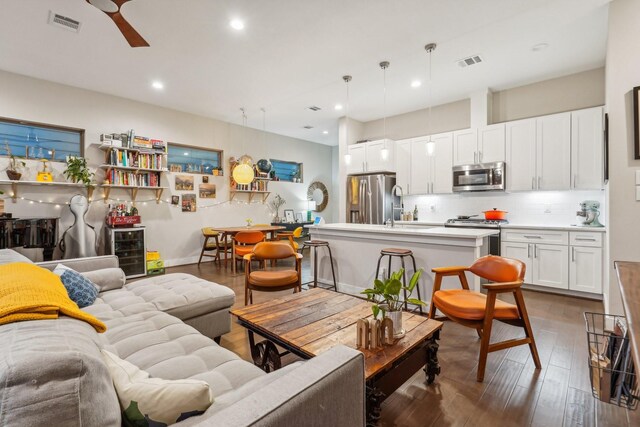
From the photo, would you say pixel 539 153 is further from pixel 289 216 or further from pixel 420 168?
pixel 289 216

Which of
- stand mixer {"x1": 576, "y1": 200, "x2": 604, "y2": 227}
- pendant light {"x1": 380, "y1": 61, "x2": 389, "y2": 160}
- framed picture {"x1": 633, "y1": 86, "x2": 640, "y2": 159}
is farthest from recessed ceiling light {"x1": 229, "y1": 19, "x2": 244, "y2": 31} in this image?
stand mixer {"x1": 576, "y1": 200, "x2": 604, "y2": 227}

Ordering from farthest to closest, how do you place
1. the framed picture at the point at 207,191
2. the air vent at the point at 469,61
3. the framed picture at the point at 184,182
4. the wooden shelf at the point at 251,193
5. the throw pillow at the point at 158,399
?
the wooden shelf at the point at 251,193 → the framed picture at the point at 207,191 → the framed picture at the point at 184,182 → the air vent at the point at 469,61 → the throw pillow at the point at 158,399

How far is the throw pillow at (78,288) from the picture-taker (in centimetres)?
222

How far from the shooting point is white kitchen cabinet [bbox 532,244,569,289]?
4.04m

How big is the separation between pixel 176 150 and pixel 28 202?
2.53 meters

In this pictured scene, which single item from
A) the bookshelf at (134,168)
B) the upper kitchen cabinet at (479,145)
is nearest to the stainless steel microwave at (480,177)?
the upper kitchen cabinet at (479,145)

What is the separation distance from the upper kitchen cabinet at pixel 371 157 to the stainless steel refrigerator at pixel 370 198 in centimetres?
15

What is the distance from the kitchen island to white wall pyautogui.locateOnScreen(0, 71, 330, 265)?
10.3 feet

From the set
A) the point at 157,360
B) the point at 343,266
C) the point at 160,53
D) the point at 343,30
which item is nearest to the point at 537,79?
the point at 343,30

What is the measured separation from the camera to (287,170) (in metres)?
8.37

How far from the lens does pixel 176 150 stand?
6273mm

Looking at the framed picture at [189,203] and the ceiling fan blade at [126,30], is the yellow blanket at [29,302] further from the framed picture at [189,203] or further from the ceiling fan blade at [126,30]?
the framed picture at [189,203]

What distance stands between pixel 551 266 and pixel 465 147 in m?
2.29

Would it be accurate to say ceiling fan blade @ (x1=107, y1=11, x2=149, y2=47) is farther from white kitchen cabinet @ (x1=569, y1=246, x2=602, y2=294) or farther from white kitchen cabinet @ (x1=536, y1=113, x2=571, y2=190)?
white kitchen cabinet @ (x1=569, y1=246, x2=602, y2=294)
